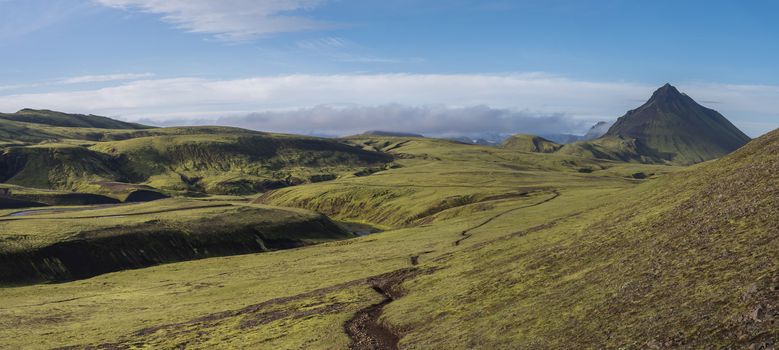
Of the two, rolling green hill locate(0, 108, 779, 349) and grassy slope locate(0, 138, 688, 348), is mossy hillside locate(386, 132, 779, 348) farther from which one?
grassy slope locate(0, 138, 688, 348)

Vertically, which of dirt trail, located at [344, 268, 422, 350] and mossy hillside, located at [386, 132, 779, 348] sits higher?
mossy hillside, located at [386, 132, 779, 348]

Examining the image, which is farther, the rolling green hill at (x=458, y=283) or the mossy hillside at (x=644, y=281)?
the rolling green hill at (x=458, y=283)

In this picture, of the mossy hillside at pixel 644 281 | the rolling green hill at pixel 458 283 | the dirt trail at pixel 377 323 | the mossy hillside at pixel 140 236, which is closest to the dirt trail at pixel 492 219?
the rolling green hill at pixel 458 283

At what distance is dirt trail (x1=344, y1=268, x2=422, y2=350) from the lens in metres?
51.4

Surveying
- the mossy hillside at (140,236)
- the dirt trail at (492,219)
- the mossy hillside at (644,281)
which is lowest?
the mossy hillside at (140,236)

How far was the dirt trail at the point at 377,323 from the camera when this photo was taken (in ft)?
169

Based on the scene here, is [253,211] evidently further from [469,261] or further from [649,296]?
[649,296]

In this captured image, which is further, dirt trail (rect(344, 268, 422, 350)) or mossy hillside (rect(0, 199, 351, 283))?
mossy hillside (rect(0, 199, 351, 283))

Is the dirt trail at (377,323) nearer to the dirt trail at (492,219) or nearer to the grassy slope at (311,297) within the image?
the grassy slope at (311,297)

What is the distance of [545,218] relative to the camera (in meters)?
117

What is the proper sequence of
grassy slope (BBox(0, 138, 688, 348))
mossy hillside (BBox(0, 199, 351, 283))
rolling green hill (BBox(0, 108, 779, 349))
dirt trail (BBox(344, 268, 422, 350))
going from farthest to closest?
mossy hillside (BBox(0, 199, 351, 283)) → grassy slope (BBox(0, 138, 688, 348)) → dirt trail (BBox(344, 268, 422, 350)) → rolling green hill (BBox(0, 108, 779, 349))

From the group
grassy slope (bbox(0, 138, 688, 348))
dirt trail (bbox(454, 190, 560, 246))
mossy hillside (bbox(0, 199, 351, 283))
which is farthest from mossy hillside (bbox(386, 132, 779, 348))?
mossy hillside (bbox(0, 199, 351, 283))

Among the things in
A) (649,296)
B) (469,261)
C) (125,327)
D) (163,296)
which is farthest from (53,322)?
(649,296)

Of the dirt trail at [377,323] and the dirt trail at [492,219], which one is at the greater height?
the dirt trail at [492,219]
